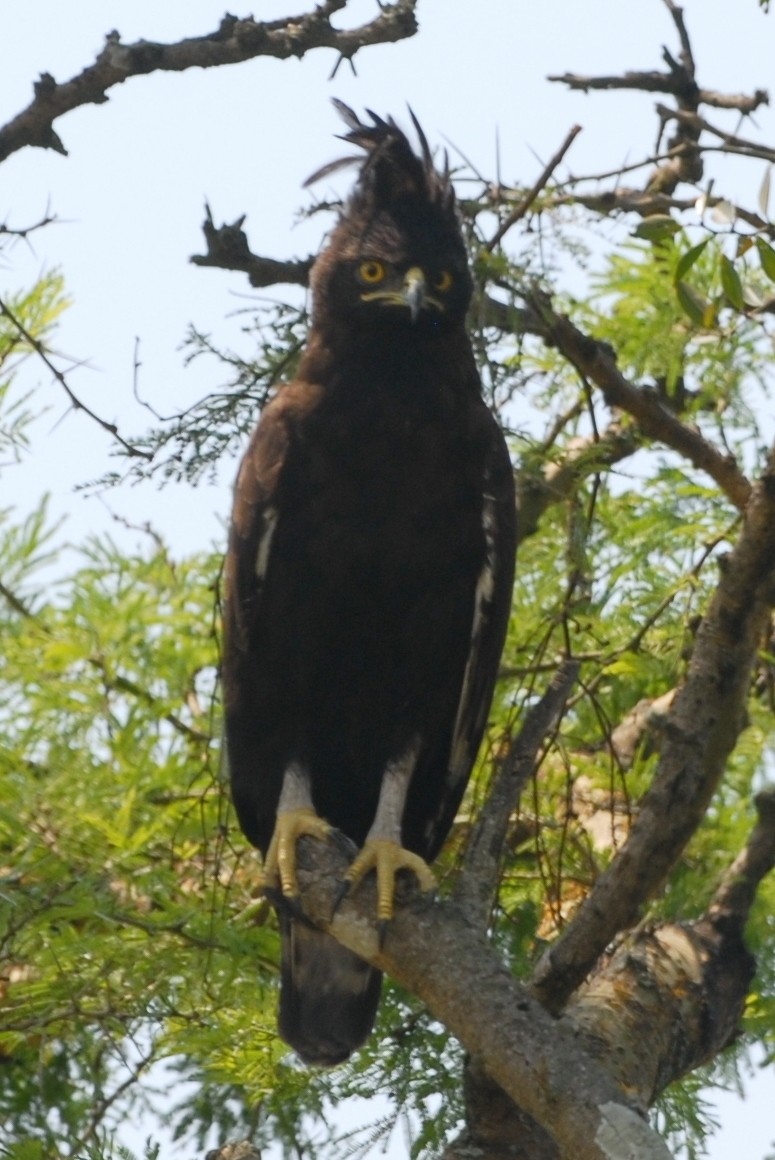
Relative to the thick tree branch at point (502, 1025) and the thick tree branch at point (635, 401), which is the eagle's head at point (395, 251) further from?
the thick tree branch at point (502, 1025)

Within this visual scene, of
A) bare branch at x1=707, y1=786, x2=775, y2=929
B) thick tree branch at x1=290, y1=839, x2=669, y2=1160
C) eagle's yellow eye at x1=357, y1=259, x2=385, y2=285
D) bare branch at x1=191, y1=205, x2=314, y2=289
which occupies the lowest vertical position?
thick tree branch at x1=290, y1=839, x2=669, y2=1160

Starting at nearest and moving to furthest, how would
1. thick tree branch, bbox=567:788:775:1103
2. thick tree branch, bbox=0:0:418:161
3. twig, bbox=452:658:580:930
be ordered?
thick tree branch, bbox=0:0:418:161 < twig, bbox=452:658:580:930 < thick tree branch, bbox=567:788:775:1103

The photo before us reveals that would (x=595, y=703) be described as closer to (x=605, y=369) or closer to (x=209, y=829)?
→ (x=605, y=369)

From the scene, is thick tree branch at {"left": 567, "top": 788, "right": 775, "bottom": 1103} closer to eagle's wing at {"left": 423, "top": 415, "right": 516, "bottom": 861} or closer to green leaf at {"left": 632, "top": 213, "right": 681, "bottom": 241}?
eagle's wing at {"left": 423, "top": 415, "right": 516, "bottom": 861}

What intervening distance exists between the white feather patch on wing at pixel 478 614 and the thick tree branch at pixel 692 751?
0.73m

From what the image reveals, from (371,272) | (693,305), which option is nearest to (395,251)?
(371,272)

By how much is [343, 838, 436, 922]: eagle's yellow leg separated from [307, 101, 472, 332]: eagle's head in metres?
1.56

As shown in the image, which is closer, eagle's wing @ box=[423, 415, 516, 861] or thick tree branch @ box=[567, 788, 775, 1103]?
thick tree branch @ box=[567, 788, 775, 1103]

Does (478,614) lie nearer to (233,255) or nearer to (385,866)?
(385,866)

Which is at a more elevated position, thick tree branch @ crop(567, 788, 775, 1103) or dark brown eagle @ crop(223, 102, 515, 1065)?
dark brown eagle @ crop(223, 102, 515, 1065)

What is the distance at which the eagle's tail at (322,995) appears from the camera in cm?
477

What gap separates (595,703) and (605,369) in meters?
0.98

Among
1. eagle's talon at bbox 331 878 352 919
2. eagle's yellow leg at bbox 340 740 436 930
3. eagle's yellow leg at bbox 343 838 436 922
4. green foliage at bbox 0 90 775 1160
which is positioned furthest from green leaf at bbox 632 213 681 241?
eagle's talon at bbox 331 878 352 919

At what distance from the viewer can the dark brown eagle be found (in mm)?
4863
